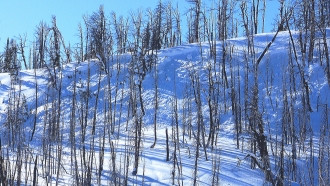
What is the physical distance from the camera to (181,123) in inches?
768

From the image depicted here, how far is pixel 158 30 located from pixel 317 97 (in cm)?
1600

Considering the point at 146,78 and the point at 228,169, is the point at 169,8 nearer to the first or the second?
the point at 146,78

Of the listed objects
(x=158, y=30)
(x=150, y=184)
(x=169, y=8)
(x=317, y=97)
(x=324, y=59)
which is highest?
(x=169, y=8)

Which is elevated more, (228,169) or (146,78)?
(146,78)

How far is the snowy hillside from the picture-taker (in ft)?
37.4

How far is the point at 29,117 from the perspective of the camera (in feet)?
76.5

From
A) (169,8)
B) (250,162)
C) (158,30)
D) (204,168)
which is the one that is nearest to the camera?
(204,168)

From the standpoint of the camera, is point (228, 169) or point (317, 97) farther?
point (317, 97)

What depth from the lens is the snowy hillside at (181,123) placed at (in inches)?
449

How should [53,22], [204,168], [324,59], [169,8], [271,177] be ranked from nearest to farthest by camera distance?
[271,177] → [204,168] → [324,59] → [53,22] → [169,8]

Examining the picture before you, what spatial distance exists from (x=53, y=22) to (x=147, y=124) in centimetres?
1391

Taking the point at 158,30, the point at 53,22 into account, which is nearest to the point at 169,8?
the point at 158,30

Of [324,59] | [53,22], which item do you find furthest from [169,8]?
[324,59]

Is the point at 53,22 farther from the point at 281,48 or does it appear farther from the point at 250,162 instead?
the point at 250,162
